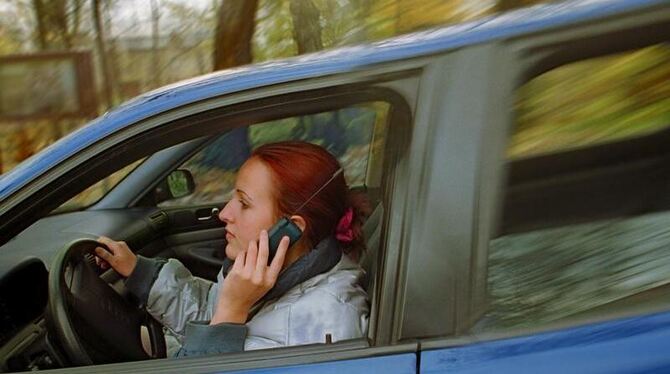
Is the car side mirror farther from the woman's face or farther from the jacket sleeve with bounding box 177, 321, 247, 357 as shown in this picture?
the jacket sleeve with bounding box 177, 321, 247, 357

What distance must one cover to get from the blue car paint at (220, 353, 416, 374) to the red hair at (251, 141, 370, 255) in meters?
0.51

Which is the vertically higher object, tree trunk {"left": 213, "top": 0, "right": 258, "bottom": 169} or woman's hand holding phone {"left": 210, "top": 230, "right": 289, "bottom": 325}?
tree trunk {"left": 213, "top": 0, "right": 258, "bottom": 169}

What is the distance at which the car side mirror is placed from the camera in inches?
130

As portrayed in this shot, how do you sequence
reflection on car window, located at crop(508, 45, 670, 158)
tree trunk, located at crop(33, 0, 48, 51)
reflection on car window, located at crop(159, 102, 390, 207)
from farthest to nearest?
tree trunk, located at crop(33, 0, 48, 51) → reflection on car window, located at crop(159, 102, 390, 207) → reflection on car window, located at crop(508, 45, 670, 158)

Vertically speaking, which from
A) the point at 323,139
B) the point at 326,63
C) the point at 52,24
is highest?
the point at 52,24

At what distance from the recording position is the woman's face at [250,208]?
208 centimetres

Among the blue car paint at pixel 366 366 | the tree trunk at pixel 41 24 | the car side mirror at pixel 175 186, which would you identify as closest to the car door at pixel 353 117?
the blue car paint at pixel 366 366

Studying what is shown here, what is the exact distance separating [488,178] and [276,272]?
0.51 metres

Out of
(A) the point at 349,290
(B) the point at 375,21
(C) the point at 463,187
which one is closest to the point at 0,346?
(A) the point at 349,290

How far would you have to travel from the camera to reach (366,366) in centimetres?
157

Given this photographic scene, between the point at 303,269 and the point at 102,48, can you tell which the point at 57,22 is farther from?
the point at 303,269

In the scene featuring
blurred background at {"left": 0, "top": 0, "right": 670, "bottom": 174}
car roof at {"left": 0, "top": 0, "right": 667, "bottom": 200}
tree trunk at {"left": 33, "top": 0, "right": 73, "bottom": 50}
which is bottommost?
car roof at {"left": 0, "top": 0, "right": 667, "bottom": 200}

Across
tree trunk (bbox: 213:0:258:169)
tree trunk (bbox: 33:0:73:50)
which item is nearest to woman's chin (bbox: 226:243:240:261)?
tree trunk (bbox: 213:0:258:169)

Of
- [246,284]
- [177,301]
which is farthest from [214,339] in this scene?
[177,301]
